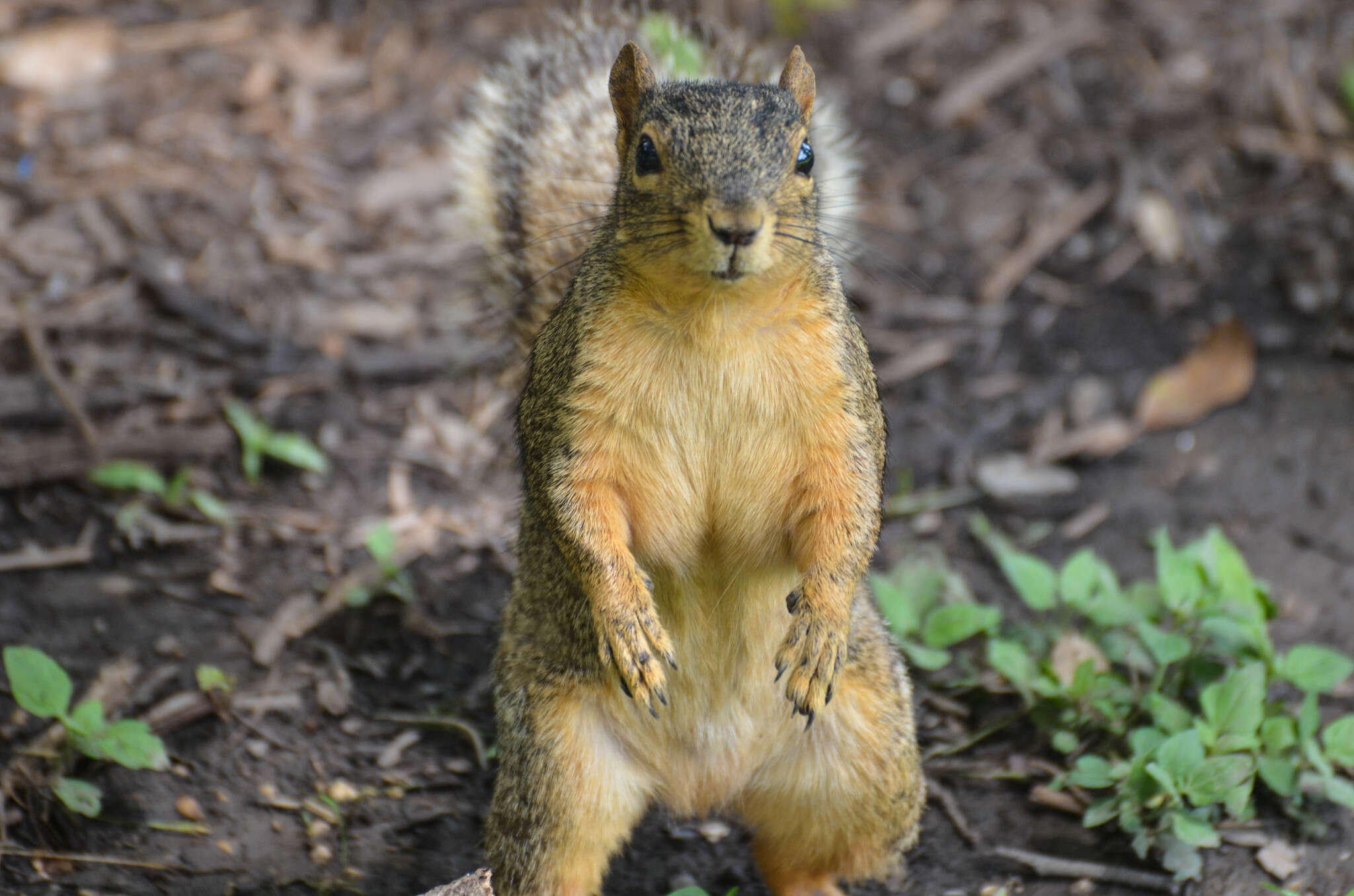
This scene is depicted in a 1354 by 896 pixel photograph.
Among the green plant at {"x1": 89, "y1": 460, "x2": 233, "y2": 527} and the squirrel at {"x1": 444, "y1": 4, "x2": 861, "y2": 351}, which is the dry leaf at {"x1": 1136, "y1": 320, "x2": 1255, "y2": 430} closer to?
the squirrel at {"x1": 444, "y1": 4, "x2": 861, "y2": 351}

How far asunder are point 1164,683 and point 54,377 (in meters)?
3.00

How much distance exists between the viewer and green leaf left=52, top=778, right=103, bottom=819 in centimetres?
243

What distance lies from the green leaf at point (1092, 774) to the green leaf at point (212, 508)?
2.19m

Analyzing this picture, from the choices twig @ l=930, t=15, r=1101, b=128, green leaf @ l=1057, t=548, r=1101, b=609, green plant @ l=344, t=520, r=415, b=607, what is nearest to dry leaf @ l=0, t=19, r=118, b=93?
green plant @ l=344, t=520, r=415, b=607

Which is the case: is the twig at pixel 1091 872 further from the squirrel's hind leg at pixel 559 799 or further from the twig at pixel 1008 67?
the twig at pixel 1008 67

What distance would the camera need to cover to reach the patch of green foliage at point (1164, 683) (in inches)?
97.3

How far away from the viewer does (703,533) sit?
225cm

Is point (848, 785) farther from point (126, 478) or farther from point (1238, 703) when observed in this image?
point (126, 478)

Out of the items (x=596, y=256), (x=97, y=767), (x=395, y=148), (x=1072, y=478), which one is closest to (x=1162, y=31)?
(x=1072, y=478)

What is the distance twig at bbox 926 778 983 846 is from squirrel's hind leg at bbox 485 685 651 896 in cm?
77

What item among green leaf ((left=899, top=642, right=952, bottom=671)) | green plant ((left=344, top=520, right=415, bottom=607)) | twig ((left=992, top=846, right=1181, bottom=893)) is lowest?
twig ((left=992, top=846, right=1181, bottom=893))

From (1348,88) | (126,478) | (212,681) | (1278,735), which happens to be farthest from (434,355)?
(1348,88)

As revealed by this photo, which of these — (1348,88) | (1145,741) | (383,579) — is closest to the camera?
(1145,741)

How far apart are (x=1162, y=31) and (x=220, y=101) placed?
12.2 feet
